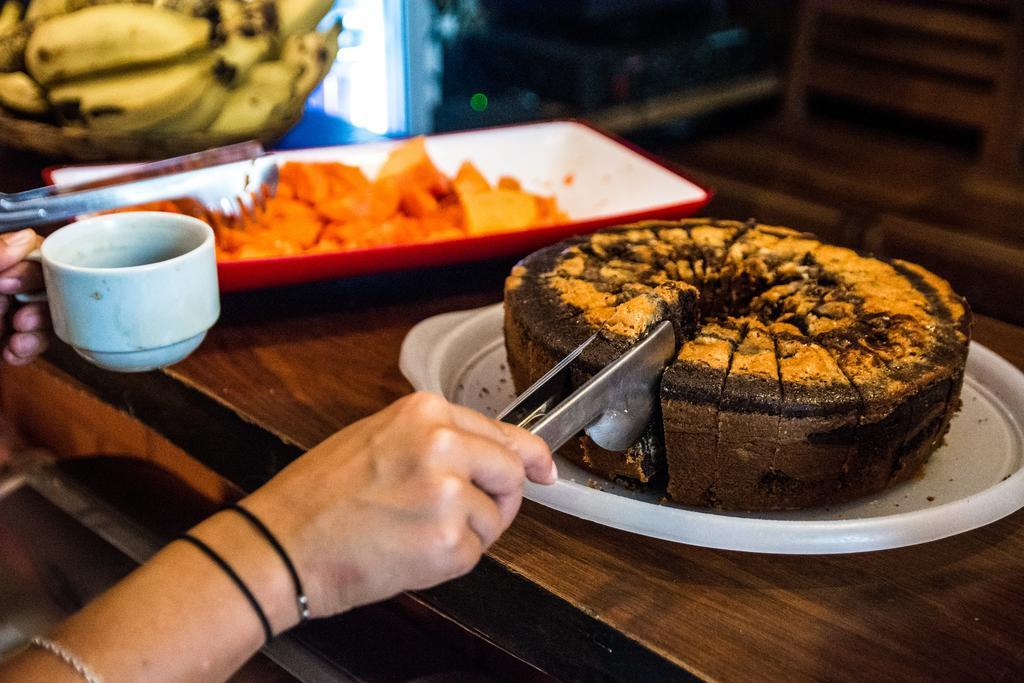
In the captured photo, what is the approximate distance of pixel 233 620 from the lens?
71 cm

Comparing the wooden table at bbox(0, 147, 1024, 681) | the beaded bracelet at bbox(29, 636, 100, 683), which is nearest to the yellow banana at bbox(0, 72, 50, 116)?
the wooden table at bbox(0, 147, 1024, 681)

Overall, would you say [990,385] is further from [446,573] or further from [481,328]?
[446,573]

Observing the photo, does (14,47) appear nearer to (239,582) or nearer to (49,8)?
(49,8)

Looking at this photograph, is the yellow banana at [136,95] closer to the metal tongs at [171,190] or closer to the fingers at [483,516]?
the metal tongs at [171,190]

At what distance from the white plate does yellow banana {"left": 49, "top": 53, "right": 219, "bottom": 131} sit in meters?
0.83

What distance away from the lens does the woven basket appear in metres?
1.85

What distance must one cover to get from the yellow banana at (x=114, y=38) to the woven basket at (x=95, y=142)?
12 cm

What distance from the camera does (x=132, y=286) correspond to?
992 mm

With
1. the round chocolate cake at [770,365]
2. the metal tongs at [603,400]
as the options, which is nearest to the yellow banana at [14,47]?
the round chocolate cake at [770,365]

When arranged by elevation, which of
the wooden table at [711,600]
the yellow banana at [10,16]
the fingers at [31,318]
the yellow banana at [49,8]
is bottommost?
the wooden table at [711,600]

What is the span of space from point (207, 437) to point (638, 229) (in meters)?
0.63

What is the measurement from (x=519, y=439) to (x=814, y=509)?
406 millimetres

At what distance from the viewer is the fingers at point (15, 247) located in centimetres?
109

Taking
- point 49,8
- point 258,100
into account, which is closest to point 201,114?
point 258,100
